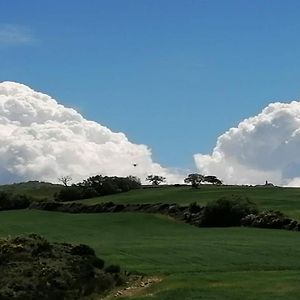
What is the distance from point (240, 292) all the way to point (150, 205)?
78.8 meters

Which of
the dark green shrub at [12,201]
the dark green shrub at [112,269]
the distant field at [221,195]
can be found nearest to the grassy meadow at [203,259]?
the dark green shrub at [112,269]

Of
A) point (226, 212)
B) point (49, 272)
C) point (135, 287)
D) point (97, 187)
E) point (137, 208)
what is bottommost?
point (135, 287)

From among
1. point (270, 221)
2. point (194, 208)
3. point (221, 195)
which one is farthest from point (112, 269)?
point (221, 195)

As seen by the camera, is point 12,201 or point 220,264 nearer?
point 220,264

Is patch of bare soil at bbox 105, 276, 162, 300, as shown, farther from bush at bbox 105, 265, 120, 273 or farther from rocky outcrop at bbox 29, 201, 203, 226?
rocky outcrop at bbox 29, 201, 203, 226

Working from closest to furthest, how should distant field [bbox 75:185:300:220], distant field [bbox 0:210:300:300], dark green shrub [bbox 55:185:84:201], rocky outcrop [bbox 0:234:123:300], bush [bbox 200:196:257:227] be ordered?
distant field [bbox 0:210:300:300], rocky outcrop [bbox 0:234:123:300], bush [bbox 200:196:257:227], distant field [bbox 75:185:300:220], dark green shrub [bbox 55:185:84:201]

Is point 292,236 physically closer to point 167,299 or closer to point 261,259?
point 261,259

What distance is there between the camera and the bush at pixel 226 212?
87625 millimetres

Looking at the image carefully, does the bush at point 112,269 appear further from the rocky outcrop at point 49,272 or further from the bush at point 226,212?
the bush at point 226,212

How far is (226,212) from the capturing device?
88.8 metres

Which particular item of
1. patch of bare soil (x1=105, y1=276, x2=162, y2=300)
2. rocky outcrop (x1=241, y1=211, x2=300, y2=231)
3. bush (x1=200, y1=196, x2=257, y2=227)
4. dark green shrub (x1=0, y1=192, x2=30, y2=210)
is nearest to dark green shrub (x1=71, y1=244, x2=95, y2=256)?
patch of bare soil (x1=105, y1=276, x2=162, y2=300)

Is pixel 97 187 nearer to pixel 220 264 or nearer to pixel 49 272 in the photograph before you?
pixel 220 264

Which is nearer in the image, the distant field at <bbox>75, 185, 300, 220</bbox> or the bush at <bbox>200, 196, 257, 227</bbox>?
the bush at <bbox>200, 196, 257, 227</bbox>

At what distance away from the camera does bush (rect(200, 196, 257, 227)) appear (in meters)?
87.6
